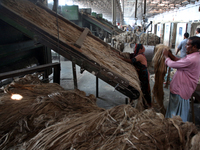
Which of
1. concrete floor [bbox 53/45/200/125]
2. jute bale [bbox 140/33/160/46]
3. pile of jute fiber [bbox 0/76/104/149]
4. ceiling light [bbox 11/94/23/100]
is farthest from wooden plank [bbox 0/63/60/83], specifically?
jute bale [bbox 140/33/160/46]

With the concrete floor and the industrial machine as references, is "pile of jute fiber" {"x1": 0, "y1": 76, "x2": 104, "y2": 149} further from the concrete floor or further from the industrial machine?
the industrial machine

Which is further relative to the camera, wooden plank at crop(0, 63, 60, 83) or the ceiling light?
wooden plank at crop(0, 63, 60, 83)

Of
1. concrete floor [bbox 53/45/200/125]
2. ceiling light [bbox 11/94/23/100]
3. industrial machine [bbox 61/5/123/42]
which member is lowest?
concrete floor [bbox 53/45/200/125]

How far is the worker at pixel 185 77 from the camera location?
89.7 inches

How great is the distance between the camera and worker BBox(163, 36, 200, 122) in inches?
89.7

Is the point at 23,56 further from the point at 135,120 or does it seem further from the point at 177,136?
the point at 177,136

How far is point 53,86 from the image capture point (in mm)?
1965

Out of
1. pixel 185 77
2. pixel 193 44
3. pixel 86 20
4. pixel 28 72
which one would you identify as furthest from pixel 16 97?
pixel 86 20

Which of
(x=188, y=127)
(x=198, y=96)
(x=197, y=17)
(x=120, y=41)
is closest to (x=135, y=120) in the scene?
(x=188, y=127)

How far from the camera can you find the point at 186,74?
2385 mm

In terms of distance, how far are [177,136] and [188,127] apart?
0.11 metres

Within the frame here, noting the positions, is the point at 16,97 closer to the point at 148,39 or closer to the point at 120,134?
the point at 120,134

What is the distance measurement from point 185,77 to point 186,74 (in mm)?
50

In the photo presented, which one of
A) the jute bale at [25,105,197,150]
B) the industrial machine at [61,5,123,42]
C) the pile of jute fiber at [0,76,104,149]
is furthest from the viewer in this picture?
the industrial machine at [61,5,123,42]
